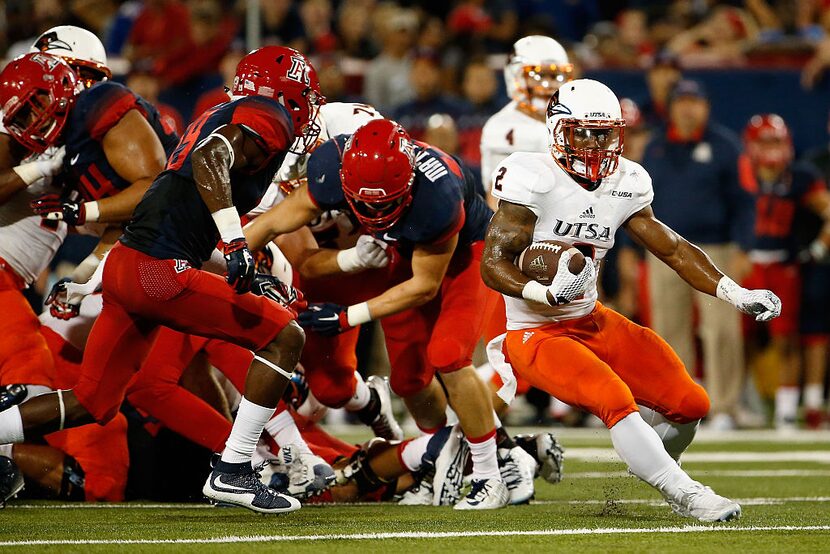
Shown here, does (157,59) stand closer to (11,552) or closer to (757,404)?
(757,404)

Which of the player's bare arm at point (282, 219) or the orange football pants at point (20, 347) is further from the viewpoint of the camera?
the orange football pants at point (20, 347)

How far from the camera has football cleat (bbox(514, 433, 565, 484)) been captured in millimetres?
5906

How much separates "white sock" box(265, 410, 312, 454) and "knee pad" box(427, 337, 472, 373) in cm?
64

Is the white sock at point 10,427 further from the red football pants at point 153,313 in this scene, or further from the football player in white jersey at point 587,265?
the football player in white jersey at point 587,265

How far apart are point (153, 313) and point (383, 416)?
1.75 meters

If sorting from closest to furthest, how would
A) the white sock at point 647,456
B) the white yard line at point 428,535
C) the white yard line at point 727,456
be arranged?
the white yard line at point 428,535
the white sock at point 647,456
the white yard line at point 727,456

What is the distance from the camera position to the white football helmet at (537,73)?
7418 mm

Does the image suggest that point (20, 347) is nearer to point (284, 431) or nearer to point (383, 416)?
point (284, 431)

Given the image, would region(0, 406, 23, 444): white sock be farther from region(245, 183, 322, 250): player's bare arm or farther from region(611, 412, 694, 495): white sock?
region(611, 412, 694, 495): white sock

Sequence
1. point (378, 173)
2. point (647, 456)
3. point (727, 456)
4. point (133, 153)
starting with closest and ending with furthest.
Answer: point (647, 456) < point (378, 173) < point (133, 153) < point (727, 456)

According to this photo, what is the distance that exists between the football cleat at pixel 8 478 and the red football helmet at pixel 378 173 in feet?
5.43

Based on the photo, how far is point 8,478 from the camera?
17.0 feet

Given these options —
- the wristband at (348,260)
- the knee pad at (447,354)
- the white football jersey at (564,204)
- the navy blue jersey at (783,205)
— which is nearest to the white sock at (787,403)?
the navy blue jersey at (783,205)

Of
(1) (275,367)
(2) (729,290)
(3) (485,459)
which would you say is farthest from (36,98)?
(2) (729,290)
